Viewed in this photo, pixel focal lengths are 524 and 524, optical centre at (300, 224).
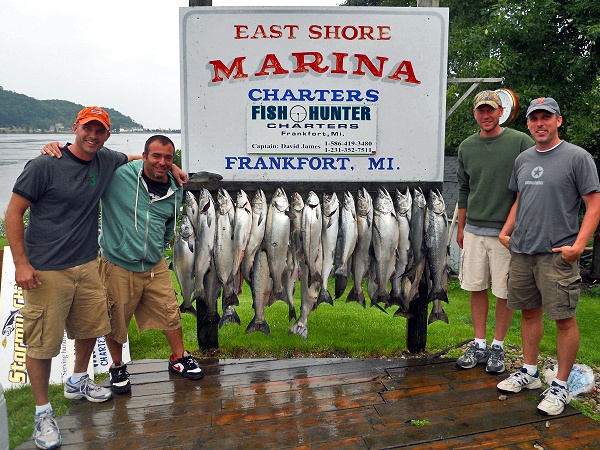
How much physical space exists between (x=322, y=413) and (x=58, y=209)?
211 cm

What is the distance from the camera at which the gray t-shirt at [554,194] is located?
3316mm

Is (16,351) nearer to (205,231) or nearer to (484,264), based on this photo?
(205,231)

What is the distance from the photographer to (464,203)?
4316 millimetres

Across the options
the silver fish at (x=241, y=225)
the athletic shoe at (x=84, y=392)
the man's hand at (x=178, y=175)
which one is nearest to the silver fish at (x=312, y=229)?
the silver fish at (x=241, y=225)

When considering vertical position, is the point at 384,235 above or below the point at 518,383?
above

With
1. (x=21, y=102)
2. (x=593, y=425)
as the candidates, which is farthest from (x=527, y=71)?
(x=21, y=102)

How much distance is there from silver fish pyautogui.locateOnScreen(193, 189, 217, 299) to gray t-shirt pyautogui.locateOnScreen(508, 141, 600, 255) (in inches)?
86.5

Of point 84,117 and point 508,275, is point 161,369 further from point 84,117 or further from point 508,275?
point 508,275

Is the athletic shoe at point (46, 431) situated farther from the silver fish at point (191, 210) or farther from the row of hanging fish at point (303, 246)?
the silver fish at point (191, 210)

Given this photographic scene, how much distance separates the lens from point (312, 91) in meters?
4.27

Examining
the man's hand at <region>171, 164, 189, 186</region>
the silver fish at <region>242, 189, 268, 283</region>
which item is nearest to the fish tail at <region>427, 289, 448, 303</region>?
the silver fish at <region>242, 189, 268, 283</region>

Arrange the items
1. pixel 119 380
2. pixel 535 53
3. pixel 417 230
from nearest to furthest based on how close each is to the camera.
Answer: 1. pixel 119 380
2. pixel 417 230
3. pixel 535 53

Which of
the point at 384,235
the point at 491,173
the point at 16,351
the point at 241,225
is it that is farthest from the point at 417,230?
the point at 16,351

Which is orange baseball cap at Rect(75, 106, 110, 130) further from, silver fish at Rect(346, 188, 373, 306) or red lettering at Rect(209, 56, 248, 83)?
silver fish at Rect(346, 188, 373, 306)
